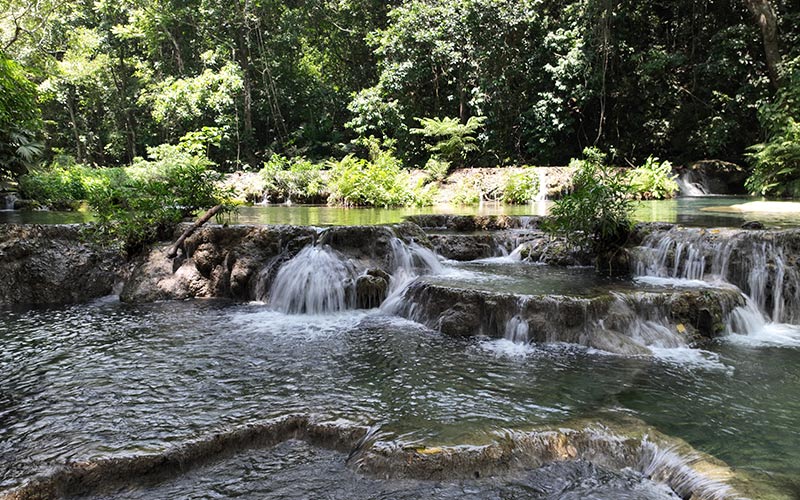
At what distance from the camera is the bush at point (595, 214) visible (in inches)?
292

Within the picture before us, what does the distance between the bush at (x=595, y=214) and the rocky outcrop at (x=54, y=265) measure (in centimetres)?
728

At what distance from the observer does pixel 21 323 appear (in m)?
6.22

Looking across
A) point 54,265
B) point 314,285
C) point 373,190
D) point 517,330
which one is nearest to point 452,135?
point 373,190

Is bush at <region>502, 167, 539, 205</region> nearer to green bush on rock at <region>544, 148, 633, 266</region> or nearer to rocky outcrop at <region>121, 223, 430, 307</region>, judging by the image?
green bush on rock at <region>544, 148, 633, 266</region>

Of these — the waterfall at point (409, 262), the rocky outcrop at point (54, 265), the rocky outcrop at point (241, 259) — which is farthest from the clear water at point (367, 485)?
the rocky outcrop at point (54, 265)

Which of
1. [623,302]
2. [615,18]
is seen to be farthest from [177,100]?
[623,302]

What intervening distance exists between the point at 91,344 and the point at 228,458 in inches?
123

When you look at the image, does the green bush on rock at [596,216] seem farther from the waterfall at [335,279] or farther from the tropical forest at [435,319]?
the waterfall at [335,279]

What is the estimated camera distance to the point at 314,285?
7.25 meters

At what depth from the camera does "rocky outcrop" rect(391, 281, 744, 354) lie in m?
5.45

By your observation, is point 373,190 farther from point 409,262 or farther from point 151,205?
point 151,205

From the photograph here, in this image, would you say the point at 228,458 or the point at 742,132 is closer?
the point at 228,458

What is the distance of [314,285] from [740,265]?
19.9 ft

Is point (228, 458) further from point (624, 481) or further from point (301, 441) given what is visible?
point (624, 481)
